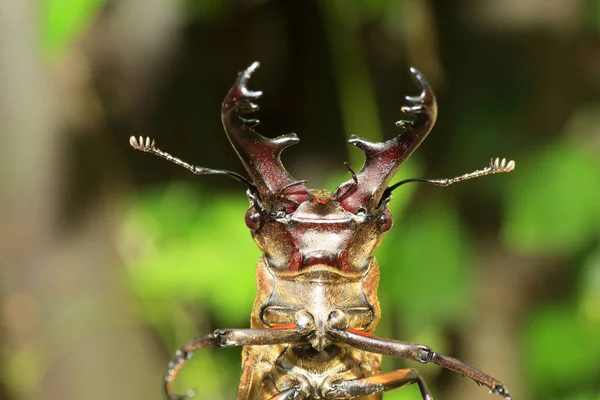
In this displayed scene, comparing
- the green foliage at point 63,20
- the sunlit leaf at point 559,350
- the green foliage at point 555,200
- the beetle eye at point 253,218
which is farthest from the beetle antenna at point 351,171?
the sunlit leaf at point 559,350

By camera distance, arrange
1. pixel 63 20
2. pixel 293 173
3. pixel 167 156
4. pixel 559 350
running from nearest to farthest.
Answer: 1. pixel 167 156
2. pixel 63 20
3. pixel 559 350
4. pixel 293 173

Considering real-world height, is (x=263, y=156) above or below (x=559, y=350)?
below

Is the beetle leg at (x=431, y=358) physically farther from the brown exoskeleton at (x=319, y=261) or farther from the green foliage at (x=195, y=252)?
the green foliage at (x=195, y=252)

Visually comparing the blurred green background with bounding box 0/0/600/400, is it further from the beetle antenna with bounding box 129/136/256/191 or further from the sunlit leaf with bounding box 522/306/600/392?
the beetle antenna with bounding box 129/136/256/191

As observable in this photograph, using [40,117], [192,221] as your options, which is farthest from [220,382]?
[40,117]

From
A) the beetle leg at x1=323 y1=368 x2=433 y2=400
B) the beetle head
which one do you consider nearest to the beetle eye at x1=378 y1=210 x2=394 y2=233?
the beetle head

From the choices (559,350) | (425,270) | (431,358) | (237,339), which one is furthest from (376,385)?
(559,350)

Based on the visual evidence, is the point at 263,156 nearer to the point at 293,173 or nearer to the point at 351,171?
the point at 351,171
